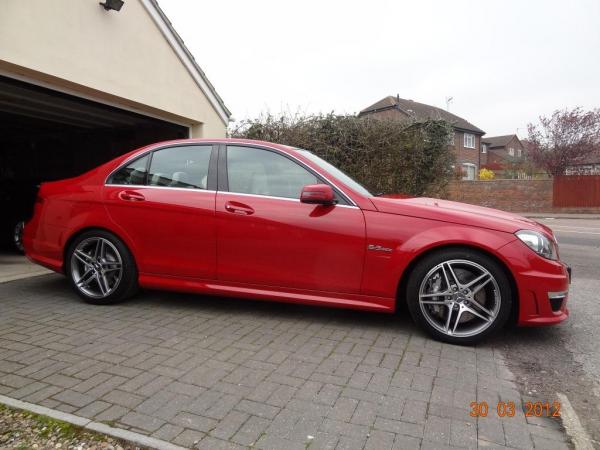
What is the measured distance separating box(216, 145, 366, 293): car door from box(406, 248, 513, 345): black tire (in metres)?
0.48

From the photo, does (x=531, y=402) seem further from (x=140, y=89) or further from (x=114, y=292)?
(x=140, y=89)

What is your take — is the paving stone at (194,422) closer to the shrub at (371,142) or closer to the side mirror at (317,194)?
the side mirror at (317,194)

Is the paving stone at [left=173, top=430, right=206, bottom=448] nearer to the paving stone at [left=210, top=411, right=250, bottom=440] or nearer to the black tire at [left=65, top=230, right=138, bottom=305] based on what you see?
the paving stone at [left=210, top=411, right=250, bottom=440]

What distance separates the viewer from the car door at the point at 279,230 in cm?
358

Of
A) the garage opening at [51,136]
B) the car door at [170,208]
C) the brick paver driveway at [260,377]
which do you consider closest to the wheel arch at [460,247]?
the brick paver driveway at [260,377]

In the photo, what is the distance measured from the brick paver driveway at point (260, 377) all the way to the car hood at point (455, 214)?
950mm

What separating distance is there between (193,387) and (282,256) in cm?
135

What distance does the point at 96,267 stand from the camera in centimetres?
429

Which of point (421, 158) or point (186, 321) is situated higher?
point (421, 158)

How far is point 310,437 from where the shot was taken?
7.22ft

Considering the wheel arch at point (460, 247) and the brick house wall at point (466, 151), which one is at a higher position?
the brick house wall at point (466, 151)

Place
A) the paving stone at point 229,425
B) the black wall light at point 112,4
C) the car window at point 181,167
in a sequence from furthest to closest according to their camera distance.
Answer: the black wall light at point 112,4 → the car window at point 181,167 → the paving stone at point 229,425

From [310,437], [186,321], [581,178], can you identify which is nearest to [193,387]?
[310,437]
